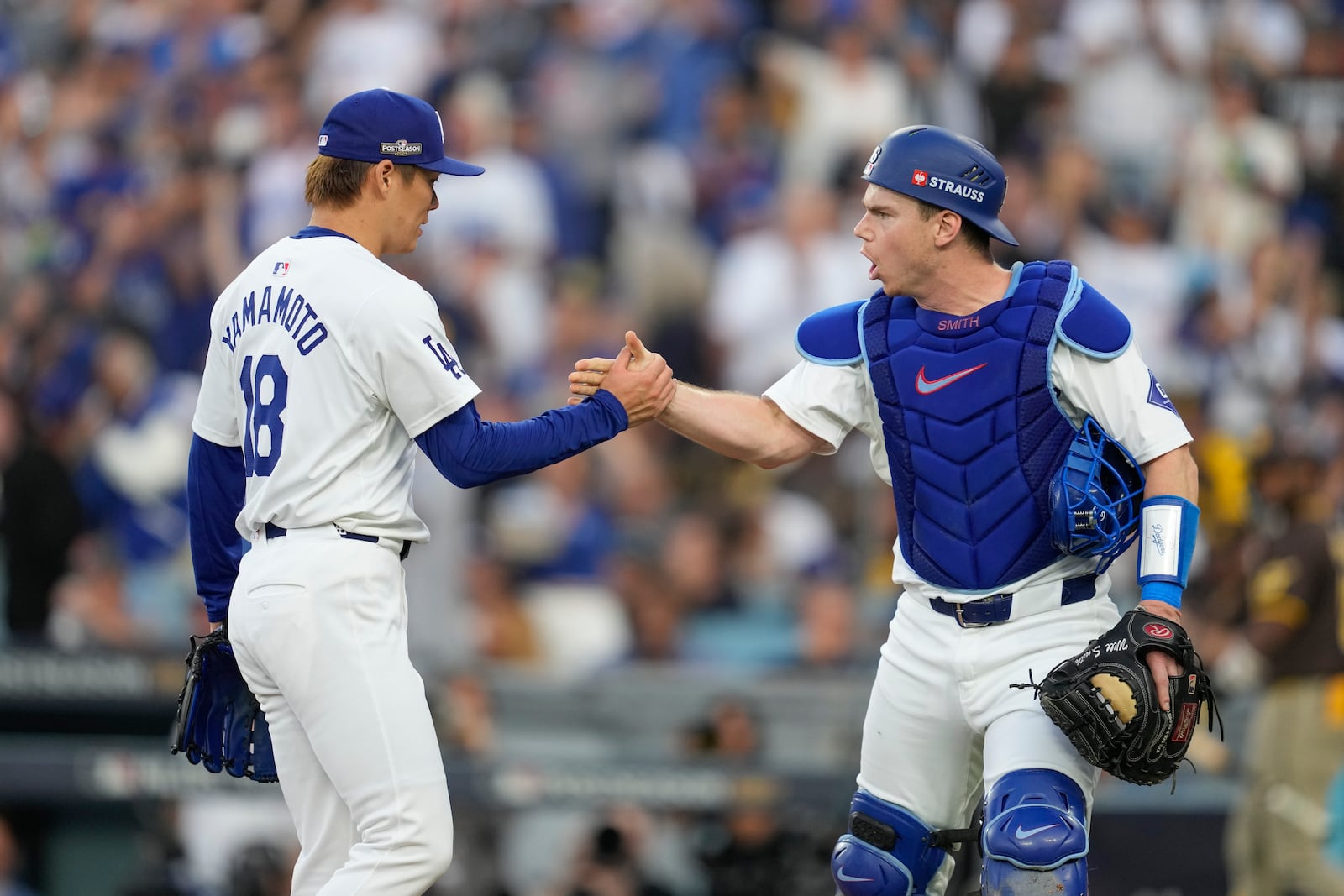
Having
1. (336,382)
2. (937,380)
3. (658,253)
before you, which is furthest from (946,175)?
(658,253)

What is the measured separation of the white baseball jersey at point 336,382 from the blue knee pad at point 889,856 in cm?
147

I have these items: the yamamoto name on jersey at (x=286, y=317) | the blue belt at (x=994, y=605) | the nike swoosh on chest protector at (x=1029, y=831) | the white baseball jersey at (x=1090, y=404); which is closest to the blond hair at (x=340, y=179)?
the yamamoto name on jersey at (x=286, y=317)

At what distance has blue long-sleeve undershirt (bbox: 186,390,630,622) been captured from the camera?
14.9ft

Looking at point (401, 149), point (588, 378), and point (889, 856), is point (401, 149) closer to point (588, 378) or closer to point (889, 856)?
point (588, 378)

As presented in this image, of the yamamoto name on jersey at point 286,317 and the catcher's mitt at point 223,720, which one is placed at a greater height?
the yamamoto name on jersey at point 286,317

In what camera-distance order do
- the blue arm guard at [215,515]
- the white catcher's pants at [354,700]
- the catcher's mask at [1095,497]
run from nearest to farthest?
1. the white catcher's pants at [354,700]
2. the catcher's mask at [1095,497]
3. the blue arm guard at [215,515]

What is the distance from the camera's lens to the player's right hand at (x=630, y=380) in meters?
4.96

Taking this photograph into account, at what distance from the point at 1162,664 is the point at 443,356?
6.16 feet

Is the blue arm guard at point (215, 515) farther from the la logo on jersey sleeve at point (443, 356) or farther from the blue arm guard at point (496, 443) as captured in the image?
the la logo on jersey sleeve at point (443, 356)

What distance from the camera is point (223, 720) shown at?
5016 millimetres

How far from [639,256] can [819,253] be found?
1.13m

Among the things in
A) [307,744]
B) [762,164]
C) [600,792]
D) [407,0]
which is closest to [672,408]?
[307,744]

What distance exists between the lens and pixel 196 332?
1102 cm

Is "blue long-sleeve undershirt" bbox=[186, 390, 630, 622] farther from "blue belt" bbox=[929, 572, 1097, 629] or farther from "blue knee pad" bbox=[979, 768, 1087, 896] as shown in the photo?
"blue knee pad" bbox=[979, 768, 1087, 896]
